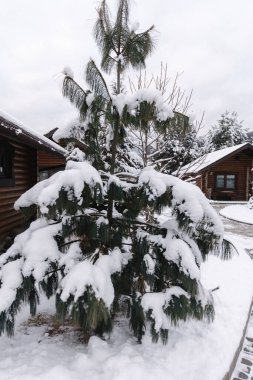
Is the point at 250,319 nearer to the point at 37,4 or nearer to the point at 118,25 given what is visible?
the point at 118,25

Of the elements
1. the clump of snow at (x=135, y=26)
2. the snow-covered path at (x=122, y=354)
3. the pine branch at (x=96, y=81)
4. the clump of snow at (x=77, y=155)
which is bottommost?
the snow-covered path at (x=122, y=354)

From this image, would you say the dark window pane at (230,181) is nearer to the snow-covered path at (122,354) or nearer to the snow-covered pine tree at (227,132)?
the snow-covered pine tree at (227,132)

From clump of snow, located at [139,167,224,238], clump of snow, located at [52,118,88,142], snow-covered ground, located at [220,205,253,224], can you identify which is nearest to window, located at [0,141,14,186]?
clump of snow, located at [52,118,88,142]

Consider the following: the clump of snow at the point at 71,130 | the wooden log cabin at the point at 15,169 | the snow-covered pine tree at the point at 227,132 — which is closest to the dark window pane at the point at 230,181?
the snow-covered pine tree at the point at 227,132

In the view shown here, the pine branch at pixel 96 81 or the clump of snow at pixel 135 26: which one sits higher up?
the clump of snow at pixel 135 26

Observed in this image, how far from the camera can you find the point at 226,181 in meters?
26.8

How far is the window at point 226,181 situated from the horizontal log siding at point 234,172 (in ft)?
1.05

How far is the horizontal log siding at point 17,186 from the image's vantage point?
7.50 metres

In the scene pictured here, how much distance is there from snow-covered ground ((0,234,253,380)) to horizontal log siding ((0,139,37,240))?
3609 mm

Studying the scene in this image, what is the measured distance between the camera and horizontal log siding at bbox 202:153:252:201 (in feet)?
86.7

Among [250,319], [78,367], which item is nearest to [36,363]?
[78,367]

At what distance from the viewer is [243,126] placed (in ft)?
131

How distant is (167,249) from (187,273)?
34cm

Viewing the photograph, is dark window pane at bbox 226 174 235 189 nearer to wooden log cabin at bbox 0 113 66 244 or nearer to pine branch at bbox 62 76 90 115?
wooden log cabin at bbox 0 113 66 244
